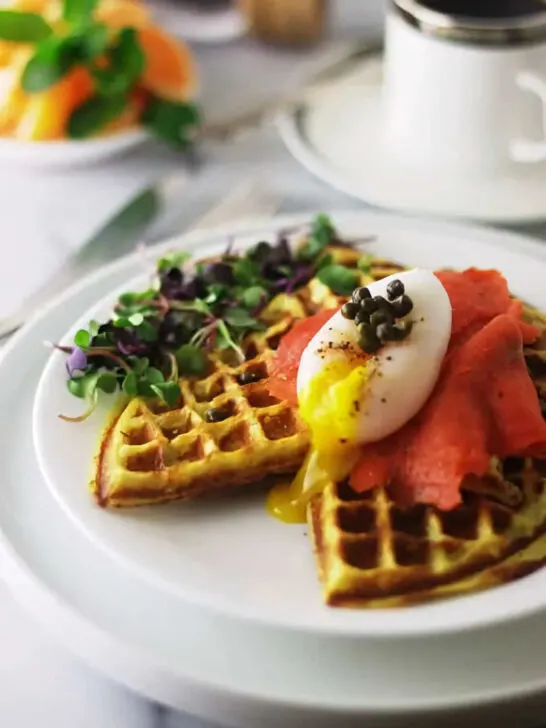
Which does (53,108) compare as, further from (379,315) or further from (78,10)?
(379,315)

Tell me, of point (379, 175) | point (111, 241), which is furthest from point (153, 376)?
point (379, 175)

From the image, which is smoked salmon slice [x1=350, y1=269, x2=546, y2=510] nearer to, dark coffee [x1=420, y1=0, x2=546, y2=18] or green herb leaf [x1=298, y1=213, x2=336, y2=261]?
green herb leaf [x1=298, y1=213, x2=336, y2=261]

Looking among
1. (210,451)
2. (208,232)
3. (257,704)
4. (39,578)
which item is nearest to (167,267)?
(208,232)

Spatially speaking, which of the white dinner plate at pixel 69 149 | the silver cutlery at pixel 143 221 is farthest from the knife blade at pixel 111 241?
the white dinner plate at pixel 69 149

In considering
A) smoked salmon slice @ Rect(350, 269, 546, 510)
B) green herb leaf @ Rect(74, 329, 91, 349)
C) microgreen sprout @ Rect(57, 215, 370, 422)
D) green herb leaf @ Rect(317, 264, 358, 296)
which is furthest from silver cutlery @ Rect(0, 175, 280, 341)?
smoked salmon slice @ Rect(350, 269, 546, 510)

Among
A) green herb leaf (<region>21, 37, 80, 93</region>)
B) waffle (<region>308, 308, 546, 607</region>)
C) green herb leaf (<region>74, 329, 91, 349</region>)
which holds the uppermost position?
green herb leaf (<region>21, 37, 80, 93</region>)

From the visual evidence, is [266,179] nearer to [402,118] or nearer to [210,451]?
[402,118]
